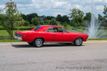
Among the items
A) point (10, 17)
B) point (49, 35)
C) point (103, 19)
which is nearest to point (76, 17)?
point (103, 19)


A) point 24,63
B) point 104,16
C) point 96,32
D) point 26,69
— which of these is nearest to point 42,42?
point 24,63

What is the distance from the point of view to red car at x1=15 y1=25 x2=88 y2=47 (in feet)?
70.1

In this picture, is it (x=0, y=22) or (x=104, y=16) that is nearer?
(x=0, y=22)

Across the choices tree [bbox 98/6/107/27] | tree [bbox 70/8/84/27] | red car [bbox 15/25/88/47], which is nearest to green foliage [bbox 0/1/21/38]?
red car [bbox 15/25/88/47]

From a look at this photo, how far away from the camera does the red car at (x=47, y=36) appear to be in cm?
2138

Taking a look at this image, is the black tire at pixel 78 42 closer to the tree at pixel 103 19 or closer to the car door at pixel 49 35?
the car door at pixel 49 35

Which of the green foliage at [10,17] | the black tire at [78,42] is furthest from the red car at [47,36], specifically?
the green foliage at [10,17]

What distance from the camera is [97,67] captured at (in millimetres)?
12281

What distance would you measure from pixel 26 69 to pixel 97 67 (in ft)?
8.72

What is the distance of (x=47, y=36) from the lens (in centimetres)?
2197

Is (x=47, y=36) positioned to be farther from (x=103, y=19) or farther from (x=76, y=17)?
(x=76, y=17)

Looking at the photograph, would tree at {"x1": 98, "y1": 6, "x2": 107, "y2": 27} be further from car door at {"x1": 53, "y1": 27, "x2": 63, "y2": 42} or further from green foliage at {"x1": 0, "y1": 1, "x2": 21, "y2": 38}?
car door at {"x1": 53, "y1": 27, "x2": 63, "y2": 42}

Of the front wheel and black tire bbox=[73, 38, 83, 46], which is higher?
the front wheel

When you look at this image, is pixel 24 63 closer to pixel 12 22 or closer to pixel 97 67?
pixel 97 67
